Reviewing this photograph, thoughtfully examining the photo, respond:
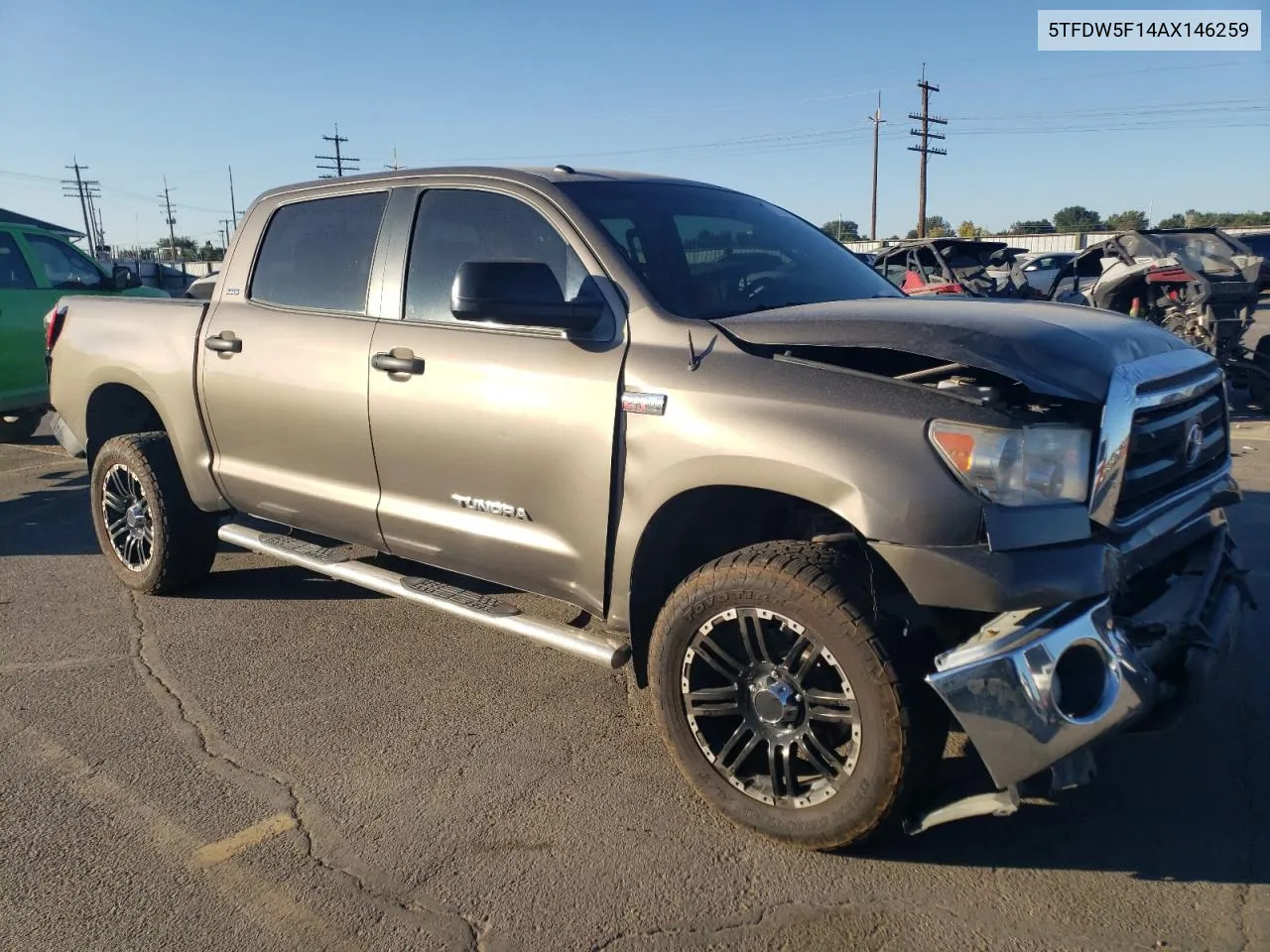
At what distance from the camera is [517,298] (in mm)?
3221

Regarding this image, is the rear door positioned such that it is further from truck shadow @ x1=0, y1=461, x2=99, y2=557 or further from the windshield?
the windshield

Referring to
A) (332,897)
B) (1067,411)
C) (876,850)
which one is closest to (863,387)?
(1067,411)

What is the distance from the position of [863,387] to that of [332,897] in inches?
80.0

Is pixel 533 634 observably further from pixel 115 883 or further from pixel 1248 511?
pixel 1248 511

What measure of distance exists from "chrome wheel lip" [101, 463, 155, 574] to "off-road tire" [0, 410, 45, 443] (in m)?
4.88

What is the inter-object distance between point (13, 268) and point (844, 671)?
364 inches

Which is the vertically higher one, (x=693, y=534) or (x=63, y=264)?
(x=63, y=264)

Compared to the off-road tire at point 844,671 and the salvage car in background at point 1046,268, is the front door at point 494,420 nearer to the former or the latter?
the off-road tire at point 844,671

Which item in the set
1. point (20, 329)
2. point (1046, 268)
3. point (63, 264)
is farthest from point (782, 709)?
point (1046, 268)

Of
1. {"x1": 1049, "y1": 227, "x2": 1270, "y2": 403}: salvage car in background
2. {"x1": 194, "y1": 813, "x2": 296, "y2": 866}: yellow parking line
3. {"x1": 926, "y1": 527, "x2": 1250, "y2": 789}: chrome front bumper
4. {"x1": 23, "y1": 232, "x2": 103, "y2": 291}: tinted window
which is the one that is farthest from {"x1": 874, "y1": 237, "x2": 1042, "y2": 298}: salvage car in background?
{"x1": 194, "y1": 813, "x2": 296, "y2": 866}: yellow parking line

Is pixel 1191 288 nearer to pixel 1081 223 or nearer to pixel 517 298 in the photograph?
pixel 517 298

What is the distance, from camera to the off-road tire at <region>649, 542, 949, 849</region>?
266cm

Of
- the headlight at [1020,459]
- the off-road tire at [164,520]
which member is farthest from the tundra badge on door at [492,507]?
the off-road tire at [164,520]

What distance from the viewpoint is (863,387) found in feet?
9.09
